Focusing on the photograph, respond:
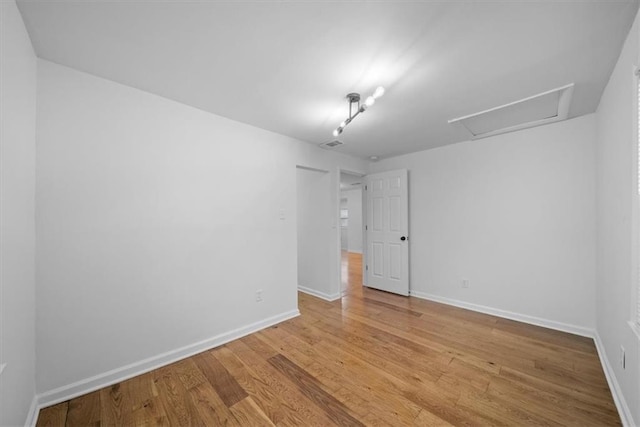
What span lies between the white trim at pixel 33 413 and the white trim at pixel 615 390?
11.9ft

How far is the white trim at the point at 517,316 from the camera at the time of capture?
265 centimetres

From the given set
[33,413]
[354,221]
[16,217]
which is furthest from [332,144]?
[354,221]

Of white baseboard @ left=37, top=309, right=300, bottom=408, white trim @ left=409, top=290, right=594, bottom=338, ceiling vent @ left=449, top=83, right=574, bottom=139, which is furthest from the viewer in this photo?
white trim @ left=409, top=290, right=594, bottom=338

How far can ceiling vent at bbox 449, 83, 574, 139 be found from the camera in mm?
2223

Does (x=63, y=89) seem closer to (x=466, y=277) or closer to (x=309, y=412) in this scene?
(x=309, y=412)

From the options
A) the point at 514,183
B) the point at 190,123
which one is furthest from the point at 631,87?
the point at 190,123

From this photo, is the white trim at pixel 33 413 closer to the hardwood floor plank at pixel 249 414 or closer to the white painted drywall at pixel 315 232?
the hardwood floor plank at pixel 249 414

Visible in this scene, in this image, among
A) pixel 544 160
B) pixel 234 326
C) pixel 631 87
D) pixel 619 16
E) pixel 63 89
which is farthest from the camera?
pixel 544 160

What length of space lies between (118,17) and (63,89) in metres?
0.88

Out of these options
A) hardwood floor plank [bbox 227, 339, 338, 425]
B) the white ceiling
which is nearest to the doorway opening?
hardwood floor plank [bbox 227, 339, 338, 425]

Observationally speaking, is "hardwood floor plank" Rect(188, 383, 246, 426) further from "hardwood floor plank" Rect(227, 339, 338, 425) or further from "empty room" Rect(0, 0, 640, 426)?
"hardwood floor plank" Rect(227, 339, 338, 425)

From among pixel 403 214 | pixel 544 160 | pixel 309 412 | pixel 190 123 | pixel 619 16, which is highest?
pixel 619 16

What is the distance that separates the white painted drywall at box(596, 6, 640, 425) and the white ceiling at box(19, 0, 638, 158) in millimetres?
220

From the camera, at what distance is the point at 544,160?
2.87 meters
